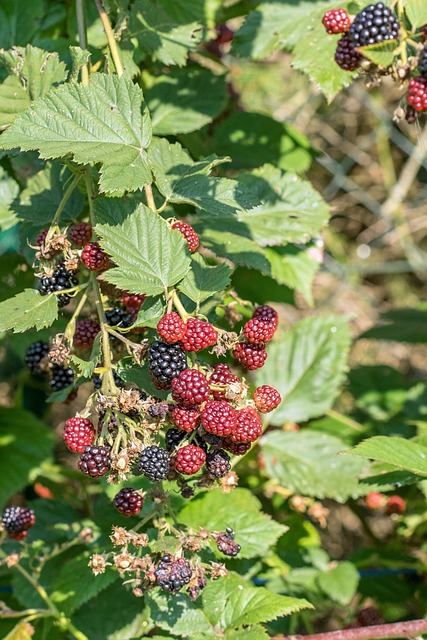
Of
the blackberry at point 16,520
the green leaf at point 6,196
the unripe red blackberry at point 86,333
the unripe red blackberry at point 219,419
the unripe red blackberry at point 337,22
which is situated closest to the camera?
the unripe red blackberry at point 219,419

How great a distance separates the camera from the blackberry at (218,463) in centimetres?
129

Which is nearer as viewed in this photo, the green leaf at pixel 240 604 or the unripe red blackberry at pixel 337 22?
the green leaf at pixel 240 604

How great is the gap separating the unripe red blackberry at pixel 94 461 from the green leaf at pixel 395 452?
481 millimetres

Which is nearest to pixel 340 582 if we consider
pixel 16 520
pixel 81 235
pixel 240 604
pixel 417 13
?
pixel 240 604

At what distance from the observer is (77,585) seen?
183 centimetres

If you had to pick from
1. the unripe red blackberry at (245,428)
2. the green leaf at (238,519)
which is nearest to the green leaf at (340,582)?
the green leaf at (238,519)

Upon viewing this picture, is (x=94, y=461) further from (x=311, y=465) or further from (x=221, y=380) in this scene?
(x=311, y=465)

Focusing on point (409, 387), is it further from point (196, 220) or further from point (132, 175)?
point (132, 175)

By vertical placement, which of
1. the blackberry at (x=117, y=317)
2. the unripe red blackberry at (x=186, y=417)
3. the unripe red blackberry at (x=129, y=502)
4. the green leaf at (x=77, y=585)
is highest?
the unripe red blackberry at (x=186, y=417)

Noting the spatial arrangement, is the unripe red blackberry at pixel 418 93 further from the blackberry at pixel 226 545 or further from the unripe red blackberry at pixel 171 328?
the blackberry at pixel 226 545

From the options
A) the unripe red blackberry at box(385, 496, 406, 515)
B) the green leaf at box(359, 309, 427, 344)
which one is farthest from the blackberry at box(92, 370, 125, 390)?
the green leaf at box(359, 309, 427, 344)

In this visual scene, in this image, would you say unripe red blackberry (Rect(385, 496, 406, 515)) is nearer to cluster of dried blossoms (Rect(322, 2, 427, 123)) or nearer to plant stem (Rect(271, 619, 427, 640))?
plant stem (Rect(271, 619, 427, 640))

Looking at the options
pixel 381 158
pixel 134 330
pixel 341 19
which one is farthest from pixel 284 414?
pixel 381 158

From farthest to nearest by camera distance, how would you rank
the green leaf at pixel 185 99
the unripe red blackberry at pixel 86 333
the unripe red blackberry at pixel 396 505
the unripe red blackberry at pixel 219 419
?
the unripe red blackberry at pixel 396 505, the green leaf at pixel 185 99, the unripe red blackberry at pixel 86 333, the unripe red blackberry at pixel 219 419
